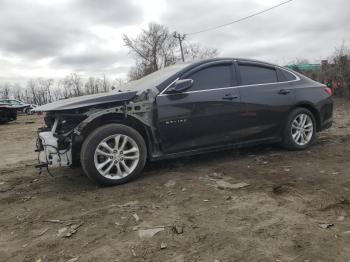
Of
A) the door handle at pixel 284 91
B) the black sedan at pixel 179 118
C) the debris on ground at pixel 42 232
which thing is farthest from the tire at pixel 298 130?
the debris on ground at pixel 42 232

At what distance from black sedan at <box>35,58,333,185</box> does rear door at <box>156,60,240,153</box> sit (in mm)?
13

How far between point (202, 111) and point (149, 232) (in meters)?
2.29

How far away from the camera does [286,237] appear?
119 inches

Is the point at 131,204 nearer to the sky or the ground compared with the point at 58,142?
nearer to the ground

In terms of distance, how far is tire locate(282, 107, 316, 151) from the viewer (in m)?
6.04

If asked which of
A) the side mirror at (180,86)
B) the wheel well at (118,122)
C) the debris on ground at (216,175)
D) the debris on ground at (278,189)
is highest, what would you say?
the side mirror at (180,86)

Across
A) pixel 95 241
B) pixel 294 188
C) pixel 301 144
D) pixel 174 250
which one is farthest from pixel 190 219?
pixel 301 144

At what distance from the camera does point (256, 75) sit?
587 cm

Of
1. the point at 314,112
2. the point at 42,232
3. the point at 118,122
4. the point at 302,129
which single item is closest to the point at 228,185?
the point at 118,122

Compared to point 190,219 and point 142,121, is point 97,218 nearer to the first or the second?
point 190,219

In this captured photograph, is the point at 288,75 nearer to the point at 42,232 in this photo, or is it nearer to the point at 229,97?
the point at 229,97

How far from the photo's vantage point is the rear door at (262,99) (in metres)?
5.62

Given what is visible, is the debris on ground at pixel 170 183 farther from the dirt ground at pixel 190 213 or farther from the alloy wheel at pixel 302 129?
the alloy wheel at pixel 302 129

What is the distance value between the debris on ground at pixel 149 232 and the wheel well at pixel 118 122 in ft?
5.68
